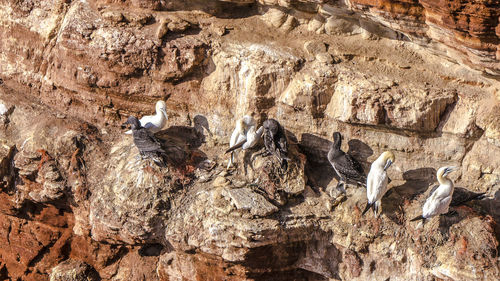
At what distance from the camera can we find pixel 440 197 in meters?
11.1

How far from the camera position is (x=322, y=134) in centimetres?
1253

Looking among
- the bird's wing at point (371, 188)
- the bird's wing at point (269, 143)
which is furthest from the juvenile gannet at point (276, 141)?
the bird's wing at point (371, 188)

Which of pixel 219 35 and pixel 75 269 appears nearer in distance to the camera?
pixel 219 35

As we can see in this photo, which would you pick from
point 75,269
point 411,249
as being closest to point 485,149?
point 411,249

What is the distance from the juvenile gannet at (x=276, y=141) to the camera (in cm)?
1196

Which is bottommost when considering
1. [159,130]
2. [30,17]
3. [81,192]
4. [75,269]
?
[75,269]

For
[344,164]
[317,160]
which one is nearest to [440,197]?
[344,164]

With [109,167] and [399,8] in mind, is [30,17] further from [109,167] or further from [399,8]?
[399,8]

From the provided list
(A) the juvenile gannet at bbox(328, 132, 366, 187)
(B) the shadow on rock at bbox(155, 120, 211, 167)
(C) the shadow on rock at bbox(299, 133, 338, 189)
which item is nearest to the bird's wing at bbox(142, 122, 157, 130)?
(B) the shadow on rock at bbox(155, 120, 211, 167)

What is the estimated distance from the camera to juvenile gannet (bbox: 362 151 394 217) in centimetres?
1135

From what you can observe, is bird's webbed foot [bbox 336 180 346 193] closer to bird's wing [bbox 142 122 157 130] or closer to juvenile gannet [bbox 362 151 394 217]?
juvenile gannet [bbox 362 151 394 217]

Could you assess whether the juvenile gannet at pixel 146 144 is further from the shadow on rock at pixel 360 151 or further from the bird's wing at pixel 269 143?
the shadow on rock at pixel 360 151

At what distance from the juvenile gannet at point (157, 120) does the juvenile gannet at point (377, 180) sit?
13.1 feet

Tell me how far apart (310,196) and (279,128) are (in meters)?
1.32
